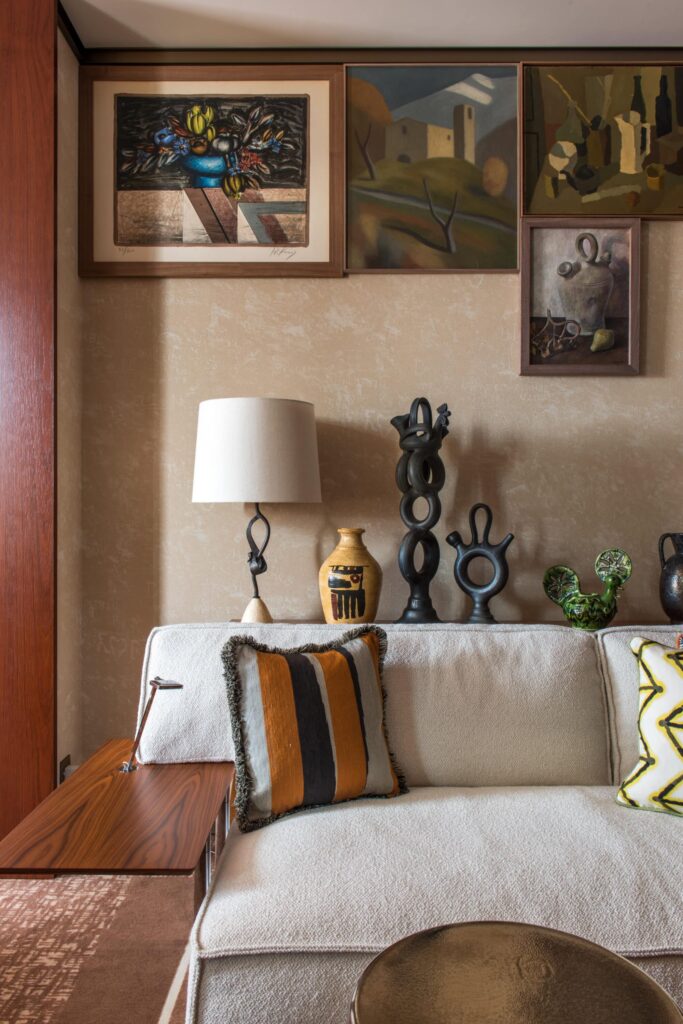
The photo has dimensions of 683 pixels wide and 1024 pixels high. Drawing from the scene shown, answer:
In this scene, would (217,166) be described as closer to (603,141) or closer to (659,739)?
(603,141)

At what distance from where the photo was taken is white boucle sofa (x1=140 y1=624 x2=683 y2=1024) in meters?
1.29

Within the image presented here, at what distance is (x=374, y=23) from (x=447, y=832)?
98.3 inches

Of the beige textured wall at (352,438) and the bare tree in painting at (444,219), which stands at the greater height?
the bare tree in painting at (444,219)

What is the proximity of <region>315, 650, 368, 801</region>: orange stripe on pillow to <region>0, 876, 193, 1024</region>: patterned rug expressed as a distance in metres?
0.63

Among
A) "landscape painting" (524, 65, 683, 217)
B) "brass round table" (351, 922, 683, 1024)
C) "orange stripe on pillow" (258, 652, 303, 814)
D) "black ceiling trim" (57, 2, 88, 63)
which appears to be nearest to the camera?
"brass round table" (351, 922, 683, 1024)

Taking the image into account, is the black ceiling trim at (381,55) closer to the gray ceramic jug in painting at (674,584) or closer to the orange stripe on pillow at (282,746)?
the gray ceramic jug in painting at (674,584)

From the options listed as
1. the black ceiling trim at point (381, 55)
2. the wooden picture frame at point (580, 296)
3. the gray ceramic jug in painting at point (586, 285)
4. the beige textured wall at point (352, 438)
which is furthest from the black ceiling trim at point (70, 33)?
the gray ceramic jug in painting at point (586, 285)

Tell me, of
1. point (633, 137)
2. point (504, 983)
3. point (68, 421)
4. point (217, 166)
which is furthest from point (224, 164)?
point (504, 983)

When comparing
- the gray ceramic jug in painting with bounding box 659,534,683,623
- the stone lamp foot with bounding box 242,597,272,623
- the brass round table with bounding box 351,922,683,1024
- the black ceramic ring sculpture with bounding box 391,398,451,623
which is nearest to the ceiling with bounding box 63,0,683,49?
the black ceramic ring sculpture with bounding box 391,398,451,623

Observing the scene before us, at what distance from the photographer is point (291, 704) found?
171 centimetres

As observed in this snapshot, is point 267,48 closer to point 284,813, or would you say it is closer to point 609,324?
point 609,324

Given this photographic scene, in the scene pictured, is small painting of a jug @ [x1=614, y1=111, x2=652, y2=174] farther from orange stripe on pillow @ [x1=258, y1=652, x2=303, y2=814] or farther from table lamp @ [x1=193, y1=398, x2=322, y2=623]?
orange stripe on pillow @ [x1=258, y1=652, x2=303, y2=814]

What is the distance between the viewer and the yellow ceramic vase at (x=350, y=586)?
92.1 inches

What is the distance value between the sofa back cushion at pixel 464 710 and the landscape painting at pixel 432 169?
1414mm
